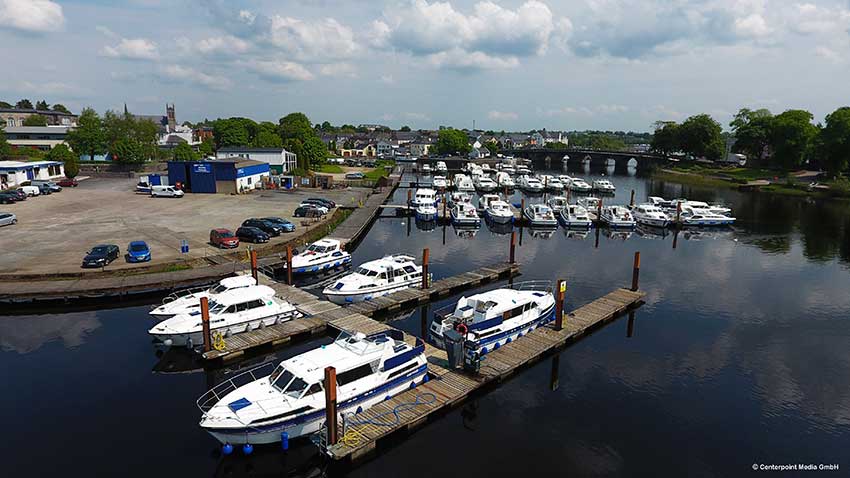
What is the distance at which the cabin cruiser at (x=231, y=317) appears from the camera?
92.4 ft

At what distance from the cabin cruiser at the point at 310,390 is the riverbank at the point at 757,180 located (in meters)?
112

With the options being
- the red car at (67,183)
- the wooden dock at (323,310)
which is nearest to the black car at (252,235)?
the wooden dock at (323,310)

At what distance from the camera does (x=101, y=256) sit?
3900cm

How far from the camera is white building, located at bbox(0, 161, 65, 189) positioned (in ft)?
261

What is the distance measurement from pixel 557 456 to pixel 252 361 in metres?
17.2

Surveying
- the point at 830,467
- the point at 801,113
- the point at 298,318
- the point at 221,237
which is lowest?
the point at 830,467

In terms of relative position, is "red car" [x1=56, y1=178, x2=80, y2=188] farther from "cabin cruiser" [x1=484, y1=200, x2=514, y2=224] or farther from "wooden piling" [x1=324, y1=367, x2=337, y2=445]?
"wooden piling" [x1=324, y1=367, x2=337, y2=445]

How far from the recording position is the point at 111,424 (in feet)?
71.8

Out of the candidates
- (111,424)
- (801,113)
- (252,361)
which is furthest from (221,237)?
(801,113)

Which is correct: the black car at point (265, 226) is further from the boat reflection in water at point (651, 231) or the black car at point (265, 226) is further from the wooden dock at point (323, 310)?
the boat reflection in water at point (651, 231)

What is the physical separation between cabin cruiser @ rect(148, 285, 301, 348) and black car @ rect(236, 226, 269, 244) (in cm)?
1730

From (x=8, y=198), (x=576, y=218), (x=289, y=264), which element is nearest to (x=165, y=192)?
(x=8, y=198)

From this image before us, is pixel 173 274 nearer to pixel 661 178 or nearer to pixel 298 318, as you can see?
pixel 298 318

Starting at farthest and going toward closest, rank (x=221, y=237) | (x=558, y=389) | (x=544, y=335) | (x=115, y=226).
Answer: (x=115, y=226) → (x=221, y=237) → (x=544, y=335) → (x=558, y=389)
